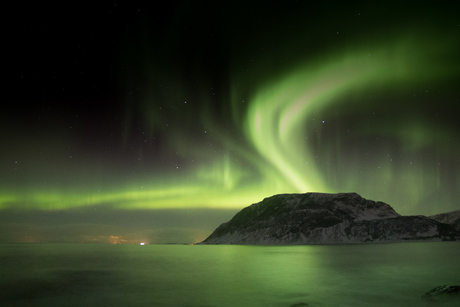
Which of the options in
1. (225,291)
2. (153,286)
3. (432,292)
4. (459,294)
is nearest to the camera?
(459,294)

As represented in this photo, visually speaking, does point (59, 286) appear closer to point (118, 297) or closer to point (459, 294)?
point (118, 297)

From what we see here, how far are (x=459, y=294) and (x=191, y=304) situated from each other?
77.2 ft

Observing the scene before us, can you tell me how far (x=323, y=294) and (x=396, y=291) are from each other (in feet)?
27.1

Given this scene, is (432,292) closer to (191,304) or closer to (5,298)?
(191,304)

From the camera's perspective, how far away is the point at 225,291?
41344mm

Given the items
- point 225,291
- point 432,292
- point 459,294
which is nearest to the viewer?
point 459,294

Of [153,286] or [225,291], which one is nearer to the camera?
[225,291]

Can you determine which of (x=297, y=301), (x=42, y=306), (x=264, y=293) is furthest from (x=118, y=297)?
(x=297, y=301)

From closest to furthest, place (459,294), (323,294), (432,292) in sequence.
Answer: (459,294)
(432,292)
(323,294)

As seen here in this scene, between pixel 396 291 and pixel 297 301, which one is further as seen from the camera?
pixel 396 291

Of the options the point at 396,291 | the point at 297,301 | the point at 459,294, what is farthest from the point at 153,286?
the point at 459,294

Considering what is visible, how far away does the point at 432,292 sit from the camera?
106 feet

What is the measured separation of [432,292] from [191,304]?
74.0ft

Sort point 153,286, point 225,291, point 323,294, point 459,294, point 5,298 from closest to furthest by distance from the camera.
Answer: point 459,294
point 5,298
point 323,294
point 225,291
point 153,286
